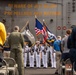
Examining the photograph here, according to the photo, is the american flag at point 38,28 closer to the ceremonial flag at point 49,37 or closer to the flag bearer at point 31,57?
the ceremonial flag at point 49,37

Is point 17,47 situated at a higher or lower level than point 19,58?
higher

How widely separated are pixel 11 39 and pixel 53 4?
8.69 metres

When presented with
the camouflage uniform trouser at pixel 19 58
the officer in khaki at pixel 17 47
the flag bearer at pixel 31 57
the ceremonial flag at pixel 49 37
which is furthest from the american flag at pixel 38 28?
the camouflage uniform trouser at pixel 19 58

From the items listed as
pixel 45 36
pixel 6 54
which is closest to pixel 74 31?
pixel 6 54

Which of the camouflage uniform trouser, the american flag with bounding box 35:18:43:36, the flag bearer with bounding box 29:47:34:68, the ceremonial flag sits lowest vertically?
the flag bearer with bounding box 29:47:34:68

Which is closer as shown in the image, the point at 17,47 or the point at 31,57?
the point at 17,47

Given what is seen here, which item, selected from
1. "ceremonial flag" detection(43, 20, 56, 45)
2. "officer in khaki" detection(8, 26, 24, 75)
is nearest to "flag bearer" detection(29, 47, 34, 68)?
"ceremonial flag" detection(43, 20, 56, 45)

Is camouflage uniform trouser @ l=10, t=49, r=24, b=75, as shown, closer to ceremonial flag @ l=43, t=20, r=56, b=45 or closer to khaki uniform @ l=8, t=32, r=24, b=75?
khaki uniform @ l=8, t=32, r=24, b=75

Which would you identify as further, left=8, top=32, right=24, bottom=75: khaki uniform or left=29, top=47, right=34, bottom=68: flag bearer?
left=29, top=47, right=34, bottom=68: flag bearer

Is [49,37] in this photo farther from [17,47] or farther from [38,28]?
[17,47]

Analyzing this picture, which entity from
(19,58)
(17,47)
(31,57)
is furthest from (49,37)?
(19,58)

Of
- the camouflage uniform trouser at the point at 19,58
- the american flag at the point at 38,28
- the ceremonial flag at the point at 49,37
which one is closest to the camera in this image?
the camouflage uniform trouser at the point at 19,58

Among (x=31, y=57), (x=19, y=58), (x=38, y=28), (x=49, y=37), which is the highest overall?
(x=38, y=28)

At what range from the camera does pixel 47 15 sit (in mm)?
20062
